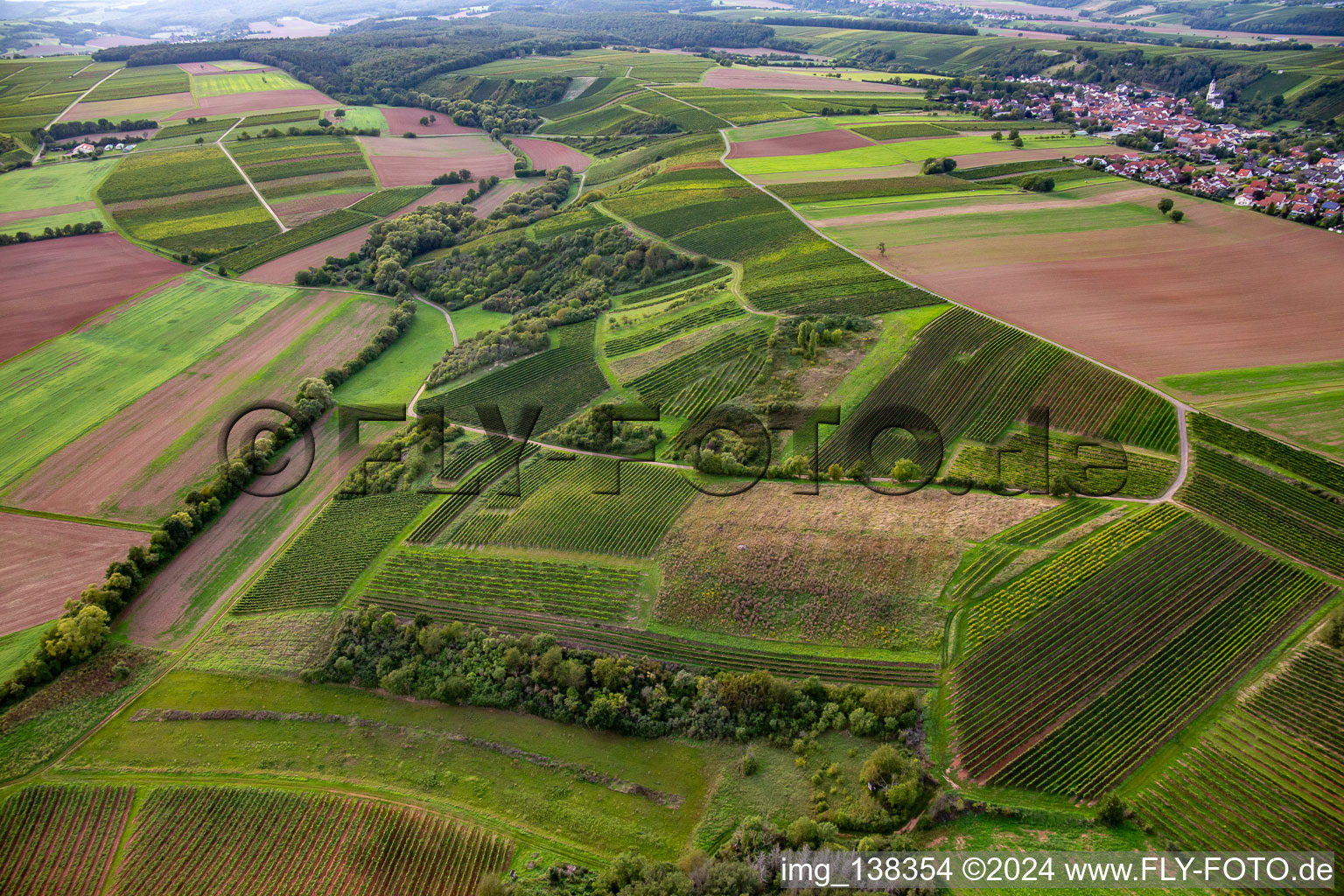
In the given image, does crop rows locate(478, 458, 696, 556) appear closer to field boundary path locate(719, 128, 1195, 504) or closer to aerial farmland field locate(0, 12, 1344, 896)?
aerial farmland field locate(0, 12, 1344, 896)

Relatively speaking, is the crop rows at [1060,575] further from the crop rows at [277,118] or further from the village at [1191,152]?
the crop rows at [277,118]

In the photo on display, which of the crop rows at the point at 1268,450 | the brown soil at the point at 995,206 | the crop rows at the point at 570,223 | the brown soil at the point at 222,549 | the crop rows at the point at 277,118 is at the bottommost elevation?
the brown soil at the point at 222,549

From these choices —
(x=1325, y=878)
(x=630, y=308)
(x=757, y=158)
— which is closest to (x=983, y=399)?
(x=1325, y=878)

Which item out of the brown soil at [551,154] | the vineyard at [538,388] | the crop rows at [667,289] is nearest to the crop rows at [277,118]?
the brown soil at [551,154]

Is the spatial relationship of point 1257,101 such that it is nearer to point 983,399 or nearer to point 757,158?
point 757,158

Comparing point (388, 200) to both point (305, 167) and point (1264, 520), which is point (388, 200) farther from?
point (1264, 520)
